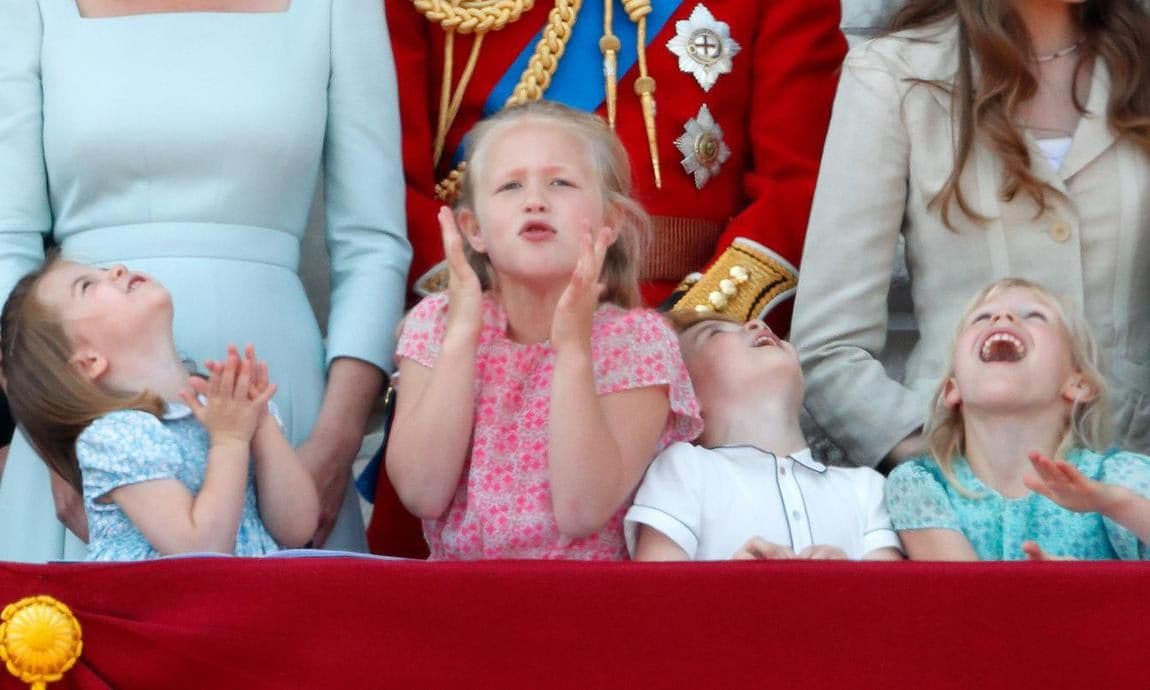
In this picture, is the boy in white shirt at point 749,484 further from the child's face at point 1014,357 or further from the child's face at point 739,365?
the child's face at point 1014,357

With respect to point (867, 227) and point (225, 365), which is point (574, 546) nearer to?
point (225, 365)

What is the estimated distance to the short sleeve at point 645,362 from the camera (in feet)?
8.32

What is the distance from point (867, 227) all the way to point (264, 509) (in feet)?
3.09

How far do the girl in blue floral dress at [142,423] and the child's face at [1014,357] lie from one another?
2.59 feet

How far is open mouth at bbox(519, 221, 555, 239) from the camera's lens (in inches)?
100

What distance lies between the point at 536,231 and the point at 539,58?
0.60m

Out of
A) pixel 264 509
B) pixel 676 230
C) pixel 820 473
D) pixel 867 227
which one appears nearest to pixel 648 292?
pixel 676 230

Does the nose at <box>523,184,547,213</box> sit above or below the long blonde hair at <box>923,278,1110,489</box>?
above

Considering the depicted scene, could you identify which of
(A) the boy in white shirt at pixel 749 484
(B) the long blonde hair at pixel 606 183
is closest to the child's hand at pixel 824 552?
(A) the boy in white shirt at pixel 749 484

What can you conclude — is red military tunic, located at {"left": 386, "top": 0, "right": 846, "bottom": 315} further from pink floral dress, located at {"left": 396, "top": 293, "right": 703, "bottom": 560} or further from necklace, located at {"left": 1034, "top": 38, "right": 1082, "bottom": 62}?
pink floral dress, located at {"left": 396, "top": 293, "right": 703, "bottom": 560}

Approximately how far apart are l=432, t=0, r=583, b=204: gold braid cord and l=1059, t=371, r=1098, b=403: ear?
35.7 inches

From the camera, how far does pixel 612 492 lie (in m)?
2.46

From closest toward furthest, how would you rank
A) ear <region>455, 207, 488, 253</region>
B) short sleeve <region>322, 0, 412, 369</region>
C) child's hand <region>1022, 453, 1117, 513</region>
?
child's hand <region>1022, 453, 1117, 513</region> < ear <region>455, 207, 488, 253</region> < short sleeve <region>322, 0, 412, 369</region>

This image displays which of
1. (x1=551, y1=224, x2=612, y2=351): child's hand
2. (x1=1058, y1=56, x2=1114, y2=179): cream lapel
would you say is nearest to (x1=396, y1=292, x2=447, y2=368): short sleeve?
(x1=551, y1=224, x2=612, y2=351): child's hand
